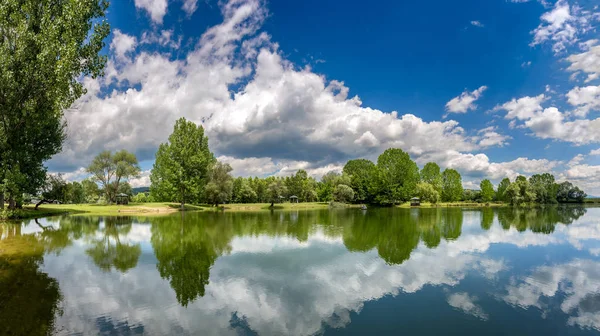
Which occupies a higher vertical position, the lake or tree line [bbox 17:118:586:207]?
tree line [bbox 17:118:586:207]

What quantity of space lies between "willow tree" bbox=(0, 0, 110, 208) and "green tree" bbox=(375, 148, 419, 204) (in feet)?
265

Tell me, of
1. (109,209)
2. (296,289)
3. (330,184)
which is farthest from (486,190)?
(296,289)

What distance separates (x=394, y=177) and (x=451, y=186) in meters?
33.1

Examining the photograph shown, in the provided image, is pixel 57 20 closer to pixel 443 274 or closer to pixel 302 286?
pixel 302 286

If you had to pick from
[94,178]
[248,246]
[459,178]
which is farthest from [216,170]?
[459,178]

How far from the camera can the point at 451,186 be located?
10844 centimetres

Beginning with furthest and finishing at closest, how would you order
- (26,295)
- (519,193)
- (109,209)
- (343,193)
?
(519,193) → (343,193) → (109,209) → (26,295)

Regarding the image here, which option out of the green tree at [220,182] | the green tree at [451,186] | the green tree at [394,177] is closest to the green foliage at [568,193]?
the green tree at [451,186]

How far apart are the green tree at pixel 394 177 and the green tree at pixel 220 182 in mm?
44565

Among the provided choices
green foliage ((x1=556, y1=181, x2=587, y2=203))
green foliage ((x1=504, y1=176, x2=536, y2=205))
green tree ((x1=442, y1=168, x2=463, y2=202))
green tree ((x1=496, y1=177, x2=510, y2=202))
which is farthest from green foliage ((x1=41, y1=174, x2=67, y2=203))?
green foliage ((x1=556, y1=181, x2=587, y2=203))

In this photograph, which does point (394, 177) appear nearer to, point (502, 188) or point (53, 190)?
point (502, 188)

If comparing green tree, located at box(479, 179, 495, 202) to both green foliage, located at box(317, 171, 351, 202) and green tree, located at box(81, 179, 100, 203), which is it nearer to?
green foliage, located at box(317, 171, 351, 202)

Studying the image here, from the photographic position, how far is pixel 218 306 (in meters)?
9.76

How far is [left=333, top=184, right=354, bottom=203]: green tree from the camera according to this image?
90356 millimetres
